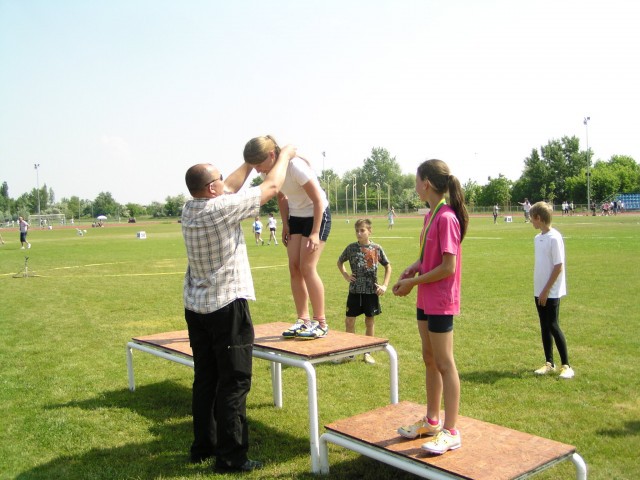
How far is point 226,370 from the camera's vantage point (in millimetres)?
4645

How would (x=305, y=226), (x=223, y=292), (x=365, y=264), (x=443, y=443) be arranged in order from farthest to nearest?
(x=365, y=264) < (x=305, y=226) < (x=223, y=292) < (x=443, y=443)

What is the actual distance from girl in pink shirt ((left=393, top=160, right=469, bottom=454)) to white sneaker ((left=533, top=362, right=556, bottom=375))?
140 inches

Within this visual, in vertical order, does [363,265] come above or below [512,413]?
above

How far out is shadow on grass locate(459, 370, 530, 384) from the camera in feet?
23.1

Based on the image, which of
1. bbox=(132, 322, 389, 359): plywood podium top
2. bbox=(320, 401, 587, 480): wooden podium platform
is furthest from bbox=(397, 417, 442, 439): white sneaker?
bbox=(132, 322, 389, 359): plywood podium top

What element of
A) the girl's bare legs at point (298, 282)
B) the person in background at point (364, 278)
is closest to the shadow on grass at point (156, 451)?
the girl's bare legs at point (298, 282)

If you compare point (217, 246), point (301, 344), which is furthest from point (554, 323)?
point (217, 246)

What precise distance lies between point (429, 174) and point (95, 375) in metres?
5.78

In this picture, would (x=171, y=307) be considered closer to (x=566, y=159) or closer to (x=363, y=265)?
(x=363, y=265)

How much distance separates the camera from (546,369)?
23.6ft

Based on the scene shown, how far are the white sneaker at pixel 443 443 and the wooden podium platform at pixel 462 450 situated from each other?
37 mm

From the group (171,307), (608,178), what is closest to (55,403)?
(171,307)

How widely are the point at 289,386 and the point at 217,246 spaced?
3.17 meters

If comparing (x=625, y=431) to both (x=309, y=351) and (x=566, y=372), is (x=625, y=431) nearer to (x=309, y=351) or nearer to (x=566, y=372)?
(x=566, y=372)
